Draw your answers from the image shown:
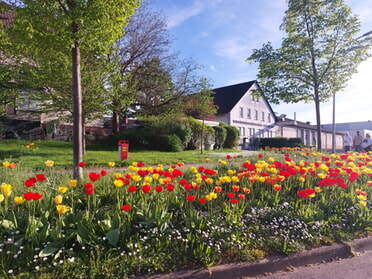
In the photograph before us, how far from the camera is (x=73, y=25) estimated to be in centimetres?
452

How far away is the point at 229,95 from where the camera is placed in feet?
113

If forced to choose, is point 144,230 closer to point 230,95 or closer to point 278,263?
point 278,263

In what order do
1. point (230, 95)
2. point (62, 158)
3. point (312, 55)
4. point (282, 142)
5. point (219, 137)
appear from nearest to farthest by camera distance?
point (62, 158), point (312, 55), point (219, 137), point (282, 142), point (230, 95)

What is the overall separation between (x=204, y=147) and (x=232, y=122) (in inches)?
549

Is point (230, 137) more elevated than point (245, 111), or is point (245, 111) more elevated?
point (245, 111)

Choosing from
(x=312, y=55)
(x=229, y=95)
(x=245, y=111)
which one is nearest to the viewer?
(x=312, y=55)

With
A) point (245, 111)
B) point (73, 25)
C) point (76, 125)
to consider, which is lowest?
point (76, 125)

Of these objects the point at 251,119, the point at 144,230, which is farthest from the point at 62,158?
the point at 251,119

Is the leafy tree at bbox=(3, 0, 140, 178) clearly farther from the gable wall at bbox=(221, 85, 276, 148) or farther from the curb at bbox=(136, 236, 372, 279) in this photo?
the gable wall at bbox=(221, 85, 276, 148)

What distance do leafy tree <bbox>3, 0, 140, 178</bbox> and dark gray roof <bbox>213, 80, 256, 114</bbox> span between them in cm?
2775

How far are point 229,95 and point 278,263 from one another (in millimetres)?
33596

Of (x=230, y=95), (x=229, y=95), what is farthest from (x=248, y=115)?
(x=229, y=95)

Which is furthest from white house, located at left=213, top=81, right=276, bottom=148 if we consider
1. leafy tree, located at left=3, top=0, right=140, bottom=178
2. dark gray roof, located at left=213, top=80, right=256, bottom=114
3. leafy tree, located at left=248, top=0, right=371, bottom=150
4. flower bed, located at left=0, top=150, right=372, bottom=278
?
flower bed, located at left=0, top=150, right=372, bottom=278

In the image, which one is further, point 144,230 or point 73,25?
point 73,25
